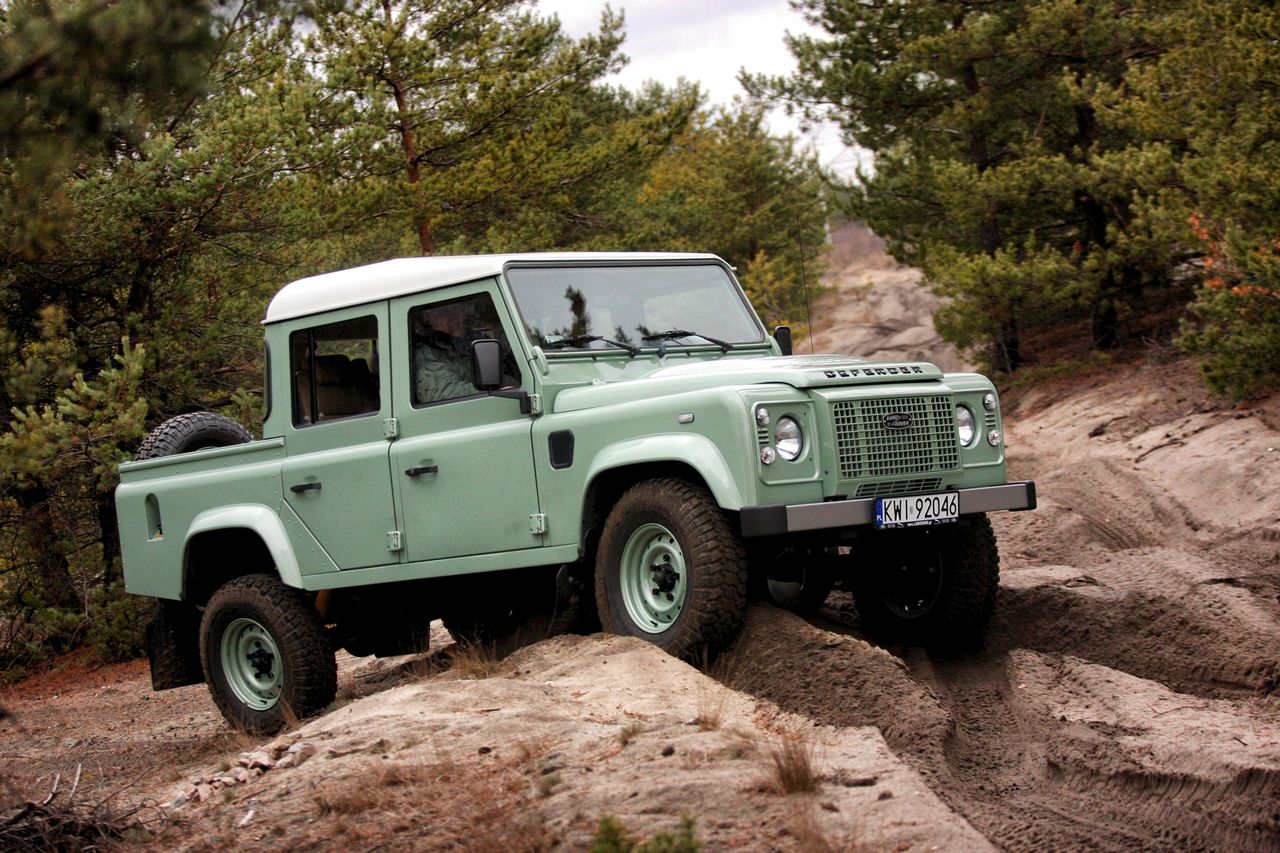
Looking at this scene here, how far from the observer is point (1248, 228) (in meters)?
12.3

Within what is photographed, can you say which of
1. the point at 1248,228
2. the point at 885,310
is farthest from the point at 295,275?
the point at 885,310

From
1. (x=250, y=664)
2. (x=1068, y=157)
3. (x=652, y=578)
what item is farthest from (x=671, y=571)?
(x=1068, y=157)

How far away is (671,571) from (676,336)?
1521 mm

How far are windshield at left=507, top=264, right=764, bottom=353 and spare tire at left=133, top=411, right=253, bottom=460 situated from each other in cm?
275

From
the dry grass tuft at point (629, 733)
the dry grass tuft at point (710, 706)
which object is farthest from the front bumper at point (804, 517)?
the dry grass tuft at point (629, 733)

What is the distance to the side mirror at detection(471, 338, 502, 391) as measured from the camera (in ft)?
21.8

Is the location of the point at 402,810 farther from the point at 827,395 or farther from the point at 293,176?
the point at 293,176

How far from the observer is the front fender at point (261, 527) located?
775 centimetres

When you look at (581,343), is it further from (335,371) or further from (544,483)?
(335,371)

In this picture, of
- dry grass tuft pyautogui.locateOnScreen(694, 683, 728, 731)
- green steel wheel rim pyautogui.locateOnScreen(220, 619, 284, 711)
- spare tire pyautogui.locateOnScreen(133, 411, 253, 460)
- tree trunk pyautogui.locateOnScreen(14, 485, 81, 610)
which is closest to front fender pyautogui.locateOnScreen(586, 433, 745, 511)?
dry grass tuft pyautogui.locateOnScreen(694, 683, 728, 731)

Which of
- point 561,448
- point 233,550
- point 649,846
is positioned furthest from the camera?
point 233,550

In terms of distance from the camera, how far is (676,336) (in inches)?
298

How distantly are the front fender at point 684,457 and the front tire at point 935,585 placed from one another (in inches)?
45.5

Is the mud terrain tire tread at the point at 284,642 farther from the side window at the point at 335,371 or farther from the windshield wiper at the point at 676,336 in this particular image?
the windshield wiper at the point at 676,336
